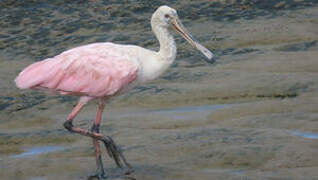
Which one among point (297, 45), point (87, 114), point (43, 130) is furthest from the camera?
point (297, 45)

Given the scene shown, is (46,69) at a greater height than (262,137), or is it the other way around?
(46,69)

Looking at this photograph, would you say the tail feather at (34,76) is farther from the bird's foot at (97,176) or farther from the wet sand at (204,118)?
the bird's foot at (97,176)

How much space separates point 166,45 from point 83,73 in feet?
2.93

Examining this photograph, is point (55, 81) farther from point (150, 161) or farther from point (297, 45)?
point (297, 45)

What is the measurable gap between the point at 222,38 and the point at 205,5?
1.83m

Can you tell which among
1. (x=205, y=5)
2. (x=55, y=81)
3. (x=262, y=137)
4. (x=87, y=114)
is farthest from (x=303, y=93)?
(x=205, y=5)

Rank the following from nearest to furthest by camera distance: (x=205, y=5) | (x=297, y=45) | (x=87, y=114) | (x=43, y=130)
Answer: (x=43, y=130)
(x=87, y=114)
(x=297, y=45)
(x=205, y=5)

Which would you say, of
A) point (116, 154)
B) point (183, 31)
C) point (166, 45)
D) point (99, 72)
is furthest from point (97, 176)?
point (183, 31)

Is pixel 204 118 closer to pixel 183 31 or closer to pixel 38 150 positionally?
pixel 183 31

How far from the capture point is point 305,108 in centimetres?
1016

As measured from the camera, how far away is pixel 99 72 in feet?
28.8

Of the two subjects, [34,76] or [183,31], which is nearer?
[34,76]

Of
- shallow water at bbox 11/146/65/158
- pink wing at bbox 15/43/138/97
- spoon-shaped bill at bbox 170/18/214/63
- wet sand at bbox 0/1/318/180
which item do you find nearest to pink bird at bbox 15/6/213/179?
pink wing at bbox 15/43/138/97

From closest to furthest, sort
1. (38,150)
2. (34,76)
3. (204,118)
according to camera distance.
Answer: (34,76) → (38,150) → (204,118)
